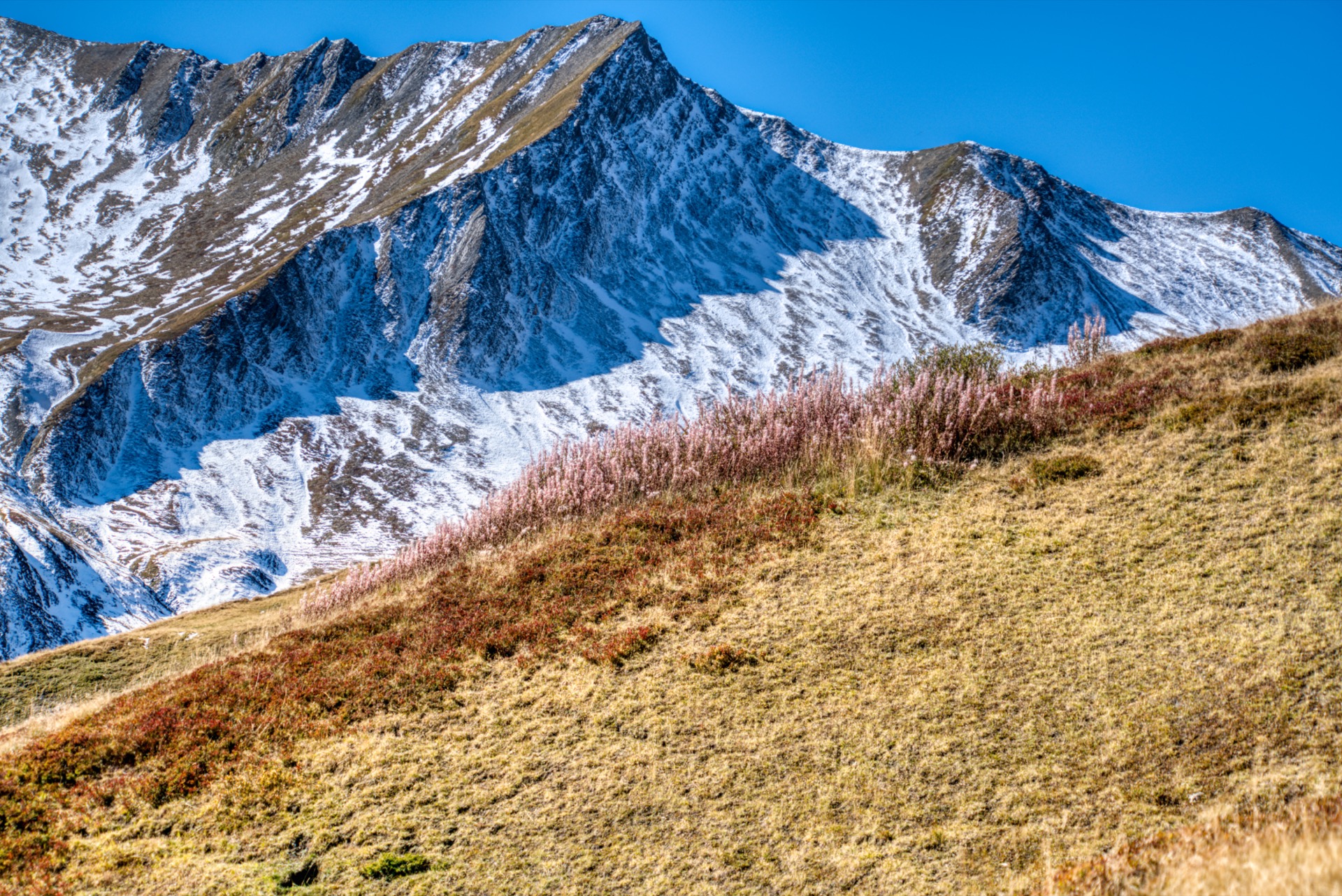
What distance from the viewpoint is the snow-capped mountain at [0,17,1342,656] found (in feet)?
208

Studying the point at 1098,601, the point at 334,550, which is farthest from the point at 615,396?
the point at 1098,601

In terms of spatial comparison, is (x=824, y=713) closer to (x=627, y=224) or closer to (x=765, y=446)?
(x=765, y=446)

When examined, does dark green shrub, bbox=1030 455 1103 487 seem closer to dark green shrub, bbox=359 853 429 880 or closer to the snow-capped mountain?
dark green shrub, bbox=359 853 429 880

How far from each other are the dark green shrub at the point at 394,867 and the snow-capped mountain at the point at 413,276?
3321 cm

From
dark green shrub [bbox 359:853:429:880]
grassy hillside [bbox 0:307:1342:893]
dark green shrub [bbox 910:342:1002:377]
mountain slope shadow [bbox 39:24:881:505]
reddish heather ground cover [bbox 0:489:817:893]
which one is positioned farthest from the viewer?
mountain slope shadow [bbox 39:24:881:505]

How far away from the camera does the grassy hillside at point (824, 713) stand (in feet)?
18.2

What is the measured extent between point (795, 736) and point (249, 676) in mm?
6804

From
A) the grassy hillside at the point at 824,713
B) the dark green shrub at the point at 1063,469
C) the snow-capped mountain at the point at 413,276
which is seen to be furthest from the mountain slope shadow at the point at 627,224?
the grassy hillside at the point at 824,713

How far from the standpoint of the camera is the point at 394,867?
19.6ft

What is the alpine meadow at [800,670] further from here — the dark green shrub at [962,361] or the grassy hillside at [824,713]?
the dark green shrub at [962,361]

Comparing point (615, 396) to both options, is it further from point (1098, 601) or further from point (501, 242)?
point (1098, 601)

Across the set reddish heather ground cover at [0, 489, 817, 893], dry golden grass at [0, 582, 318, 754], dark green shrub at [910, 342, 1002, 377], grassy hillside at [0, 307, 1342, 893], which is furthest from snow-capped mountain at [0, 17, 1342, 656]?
dark green shrub at [910, 342, 1002, 377]

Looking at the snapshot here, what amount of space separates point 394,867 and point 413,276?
98967mm

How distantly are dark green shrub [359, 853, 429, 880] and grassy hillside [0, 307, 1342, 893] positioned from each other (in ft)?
0.09
